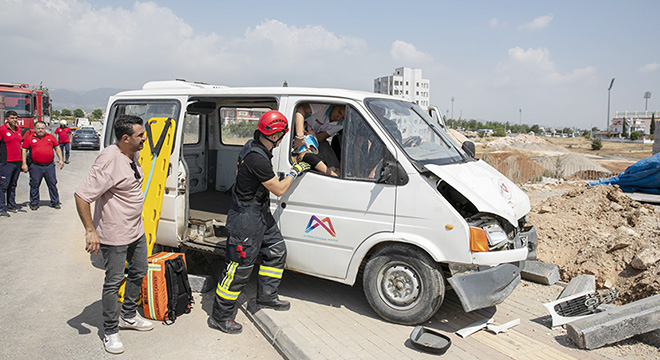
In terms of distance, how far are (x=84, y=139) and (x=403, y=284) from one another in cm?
2952

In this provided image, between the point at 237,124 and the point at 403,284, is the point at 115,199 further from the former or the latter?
the point at 237,124

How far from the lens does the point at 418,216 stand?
173 inches

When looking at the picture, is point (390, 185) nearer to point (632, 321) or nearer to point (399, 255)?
point (399, 255)

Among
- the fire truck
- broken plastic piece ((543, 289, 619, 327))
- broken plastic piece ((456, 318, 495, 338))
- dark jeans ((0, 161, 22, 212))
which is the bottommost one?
broken plastic piece ((456, 318, 495, 338))

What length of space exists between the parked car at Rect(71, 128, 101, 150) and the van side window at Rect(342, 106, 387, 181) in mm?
28674

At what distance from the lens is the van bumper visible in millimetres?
4215

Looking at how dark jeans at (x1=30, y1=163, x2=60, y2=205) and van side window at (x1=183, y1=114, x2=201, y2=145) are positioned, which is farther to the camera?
dark jeans at (x1=30, y1=163, x2=60, y2=205)

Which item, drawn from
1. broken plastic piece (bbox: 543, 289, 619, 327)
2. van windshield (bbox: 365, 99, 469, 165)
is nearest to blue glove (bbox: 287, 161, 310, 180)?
van windshield (bbox: 365, 99, 469, 165)

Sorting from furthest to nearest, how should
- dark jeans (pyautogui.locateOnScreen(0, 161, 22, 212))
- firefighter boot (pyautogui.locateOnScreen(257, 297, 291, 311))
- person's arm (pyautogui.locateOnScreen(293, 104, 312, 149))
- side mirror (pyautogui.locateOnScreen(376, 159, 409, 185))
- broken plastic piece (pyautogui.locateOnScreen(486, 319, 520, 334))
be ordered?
dark jeans (pyautogui.locateOnScreen(0, 161, 22, 212)) → person's arm (pyautogui.locateOnScreen(293, 104, 312, 149)) → firefighter boot (pyautogui.locateOnScreen(257, 297, 291, 311)) → broken plastic piece (pyautogui.locateOnScreen(486, 319, 520, 334)) → side mirror (pyautogui.locateOnScreen(376, 159, 409, 185))

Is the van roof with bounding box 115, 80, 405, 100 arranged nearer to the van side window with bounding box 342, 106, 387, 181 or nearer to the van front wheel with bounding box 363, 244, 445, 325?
the van side window with bounding box 342, 106, 387, 181

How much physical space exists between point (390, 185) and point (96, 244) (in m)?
2.65

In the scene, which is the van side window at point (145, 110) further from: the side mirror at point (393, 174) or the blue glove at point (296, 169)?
the side mirror at point (393, 174)

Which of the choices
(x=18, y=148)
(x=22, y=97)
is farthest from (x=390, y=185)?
(x=22, y=97)

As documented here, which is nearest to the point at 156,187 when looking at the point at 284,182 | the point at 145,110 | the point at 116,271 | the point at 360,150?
the point at 145,110
